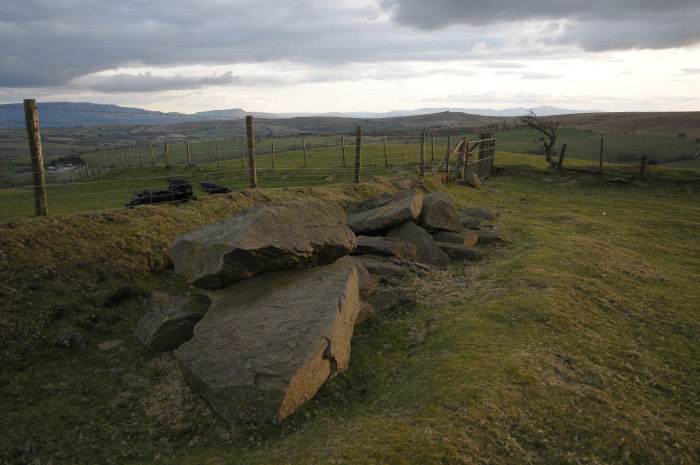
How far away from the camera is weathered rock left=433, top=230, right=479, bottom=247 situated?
1332 cm

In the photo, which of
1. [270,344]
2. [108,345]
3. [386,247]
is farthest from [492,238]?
[108,345]

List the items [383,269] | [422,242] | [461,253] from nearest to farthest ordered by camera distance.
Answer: [383,269] → [422,242] → [461,253]

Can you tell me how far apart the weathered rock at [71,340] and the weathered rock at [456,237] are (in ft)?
29.8

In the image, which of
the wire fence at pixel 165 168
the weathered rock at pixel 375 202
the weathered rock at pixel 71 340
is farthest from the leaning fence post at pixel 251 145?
the weathered rock at pixel 71 340

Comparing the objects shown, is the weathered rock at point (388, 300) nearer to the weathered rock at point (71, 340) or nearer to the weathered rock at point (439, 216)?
the weathered rock at point (439, 216)

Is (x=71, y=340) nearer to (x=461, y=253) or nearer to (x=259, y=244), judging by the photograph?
(x=259, y=244)

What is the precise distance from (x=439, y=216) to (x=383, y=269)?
3.72 metres

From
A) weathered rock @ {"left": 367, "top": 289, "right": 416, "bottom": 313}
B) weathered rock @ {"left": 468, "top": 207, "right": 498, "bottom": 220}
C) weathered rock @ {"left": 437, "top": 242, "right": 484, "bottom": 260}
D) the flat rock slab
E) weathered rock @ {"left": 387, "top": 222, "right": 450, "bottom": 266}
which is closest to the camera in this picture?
the flat rock slab

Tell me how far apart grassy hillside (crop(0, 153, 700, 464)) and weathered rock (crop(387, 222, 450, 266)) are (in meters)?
0.57

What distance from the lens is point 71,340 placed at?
777cm

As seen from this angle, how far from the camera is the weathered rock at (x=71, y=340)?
771 cm

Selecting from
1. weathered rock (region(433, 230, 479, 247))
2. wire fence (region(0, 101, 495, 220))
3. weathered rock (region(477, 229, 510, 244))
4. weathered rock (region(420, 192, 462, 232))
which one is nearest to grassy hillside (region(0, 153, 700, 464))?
weathered rock (region(433, 230, 479, 247))

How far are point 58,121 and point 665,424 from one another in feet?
50.8

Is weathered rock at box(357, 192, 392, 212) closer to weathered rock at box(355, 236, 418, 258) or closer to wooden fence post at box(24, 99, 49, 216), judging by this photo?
weathered rock at box(355, 236, 418, 258)
